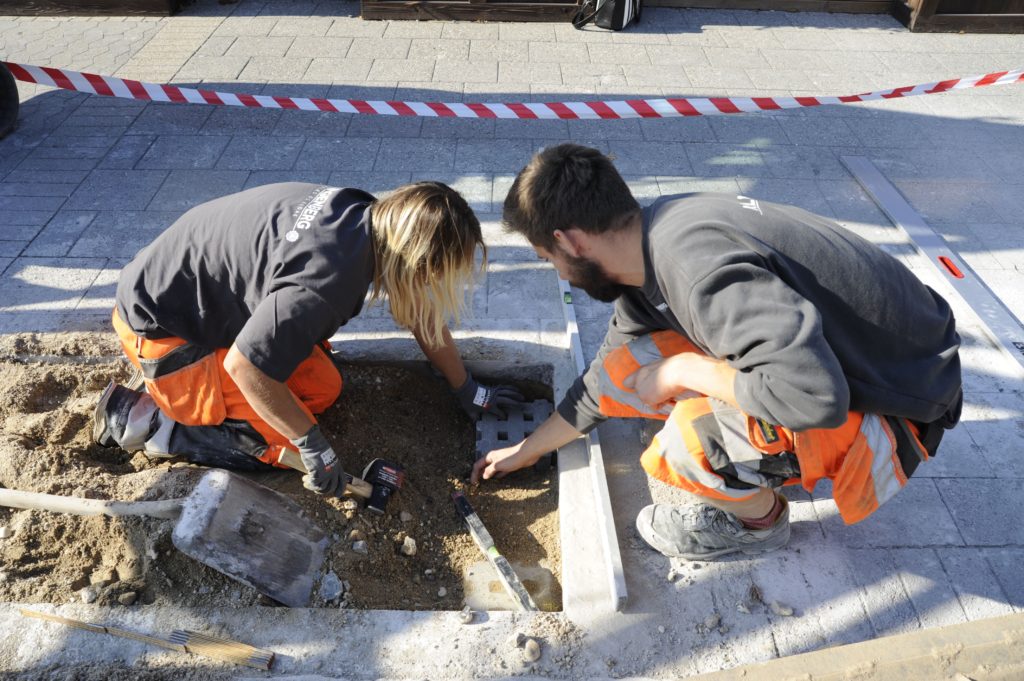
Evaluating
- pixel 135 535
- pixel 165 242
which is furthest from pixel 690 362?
pixel 135 535

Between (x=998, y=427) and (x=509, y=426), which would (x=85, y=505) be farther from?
(x=998, y=427)

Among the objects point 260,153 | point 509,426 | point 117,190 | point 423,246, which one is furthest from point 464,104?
point 423,246

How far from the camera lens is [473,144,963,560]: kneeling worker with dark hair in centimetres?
189

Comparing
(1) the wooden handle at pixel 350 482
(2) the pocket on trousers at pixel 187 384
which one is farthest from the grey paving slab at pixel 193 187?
(1) the wooden handle at pixel 350 482

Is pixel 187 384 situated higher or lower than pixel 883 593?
higher

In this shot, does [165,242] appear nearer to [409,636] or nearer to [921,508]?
[409,636]

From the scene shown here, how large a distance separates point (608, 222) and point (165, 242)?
160cm

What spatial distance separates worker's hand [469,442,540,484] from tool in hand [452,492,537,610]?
0.45 ft

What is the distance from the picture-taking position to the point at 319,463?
8.72 ft

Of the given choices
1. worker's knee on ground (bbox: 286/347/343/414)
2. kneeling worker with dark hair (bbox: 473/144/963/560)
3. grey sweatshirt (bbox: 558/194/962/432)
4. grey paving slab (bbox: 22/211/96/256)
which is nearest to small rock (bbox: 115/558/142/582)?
worker's knee on ground (bbox: 286/347/343/414)

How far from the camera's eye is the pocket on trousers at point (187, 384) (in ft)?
9.09

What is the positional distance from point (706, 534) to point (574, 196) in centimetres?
131

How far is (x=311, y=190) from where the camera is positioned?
2551 millimetres

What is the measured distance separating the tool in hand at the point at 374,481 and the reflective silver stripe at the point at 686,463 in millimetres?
1109
